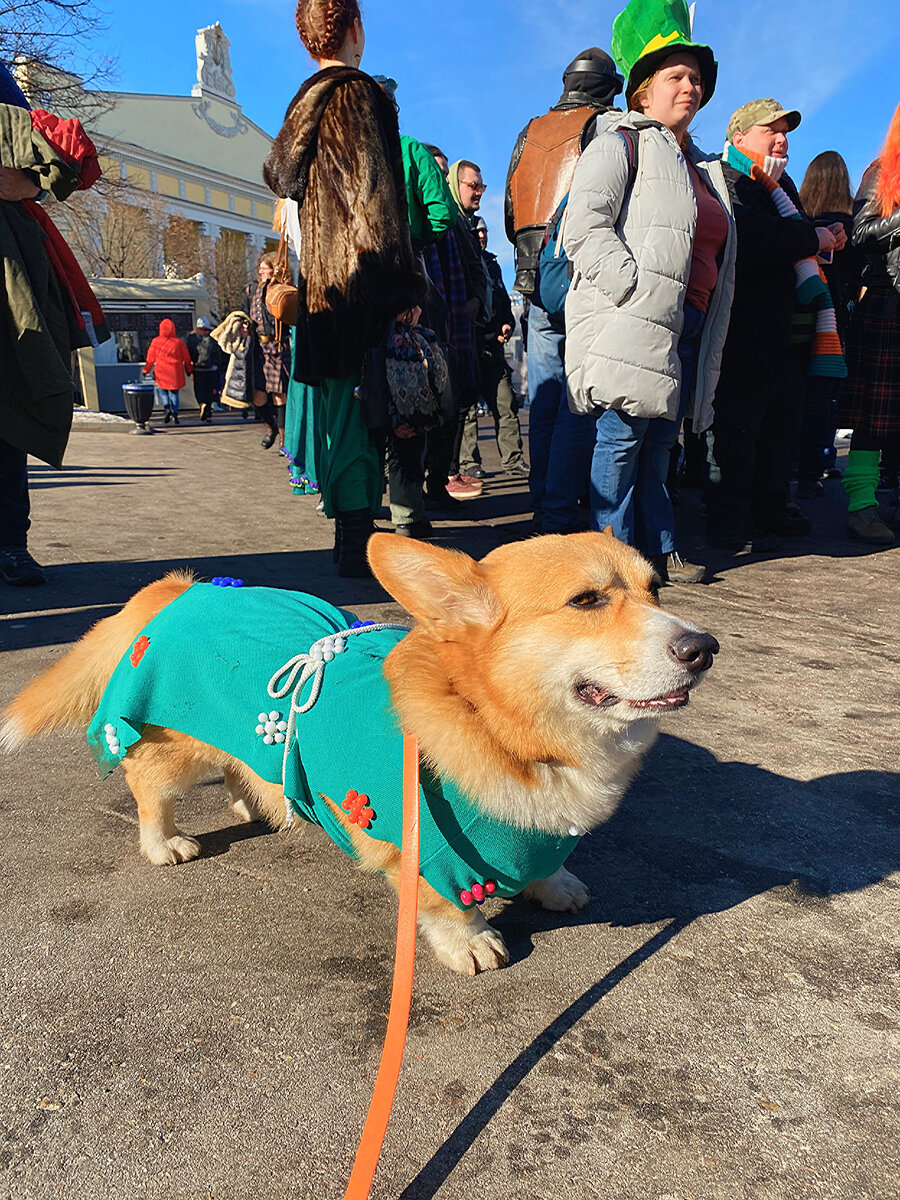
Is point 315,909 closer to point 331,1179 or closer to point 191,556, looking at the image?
point 331,1179

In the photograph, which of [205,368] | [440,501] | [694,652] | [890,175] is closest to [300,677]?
[694,652]

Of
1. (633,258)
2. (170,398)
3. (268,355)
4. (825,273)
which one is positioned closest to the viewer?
(633,258)

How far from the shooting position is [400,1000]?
1.46 m

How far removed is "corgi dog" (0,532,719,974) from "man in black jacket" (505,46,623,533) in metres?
2.62

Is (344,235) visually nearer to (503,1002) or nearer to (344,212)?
(344,212)

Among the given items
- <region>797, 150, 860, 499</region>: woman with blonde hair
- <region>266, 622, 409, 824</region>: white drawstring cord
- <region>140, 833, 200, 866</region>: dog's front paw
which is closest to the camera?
<region>266, 622, 409, 824</region>: white drawstring cord

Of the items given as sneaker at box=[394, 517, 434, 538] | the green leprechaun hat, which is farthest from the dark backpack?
sneaker at box=[394, 517, 434, 538]

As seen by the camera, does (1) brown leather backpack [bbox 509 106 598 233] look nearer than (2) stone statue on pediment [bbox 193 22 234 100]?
Yes

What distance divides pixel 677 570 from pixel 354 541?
190 centimetres

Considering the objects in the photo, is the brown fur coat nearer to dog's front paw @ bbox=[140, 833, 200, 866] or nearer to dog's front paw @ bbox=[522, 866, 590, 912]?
dog's front paw @ bbox=[140, 833, 200, 866]

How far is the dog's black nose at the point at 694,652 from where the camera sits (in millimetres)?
1708

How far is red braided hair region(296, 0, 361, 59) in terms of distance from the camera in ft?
13.7

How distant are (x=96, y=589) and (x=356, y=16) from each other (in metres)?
3.32

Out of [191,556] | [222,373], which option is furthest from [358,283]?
[222,373]
